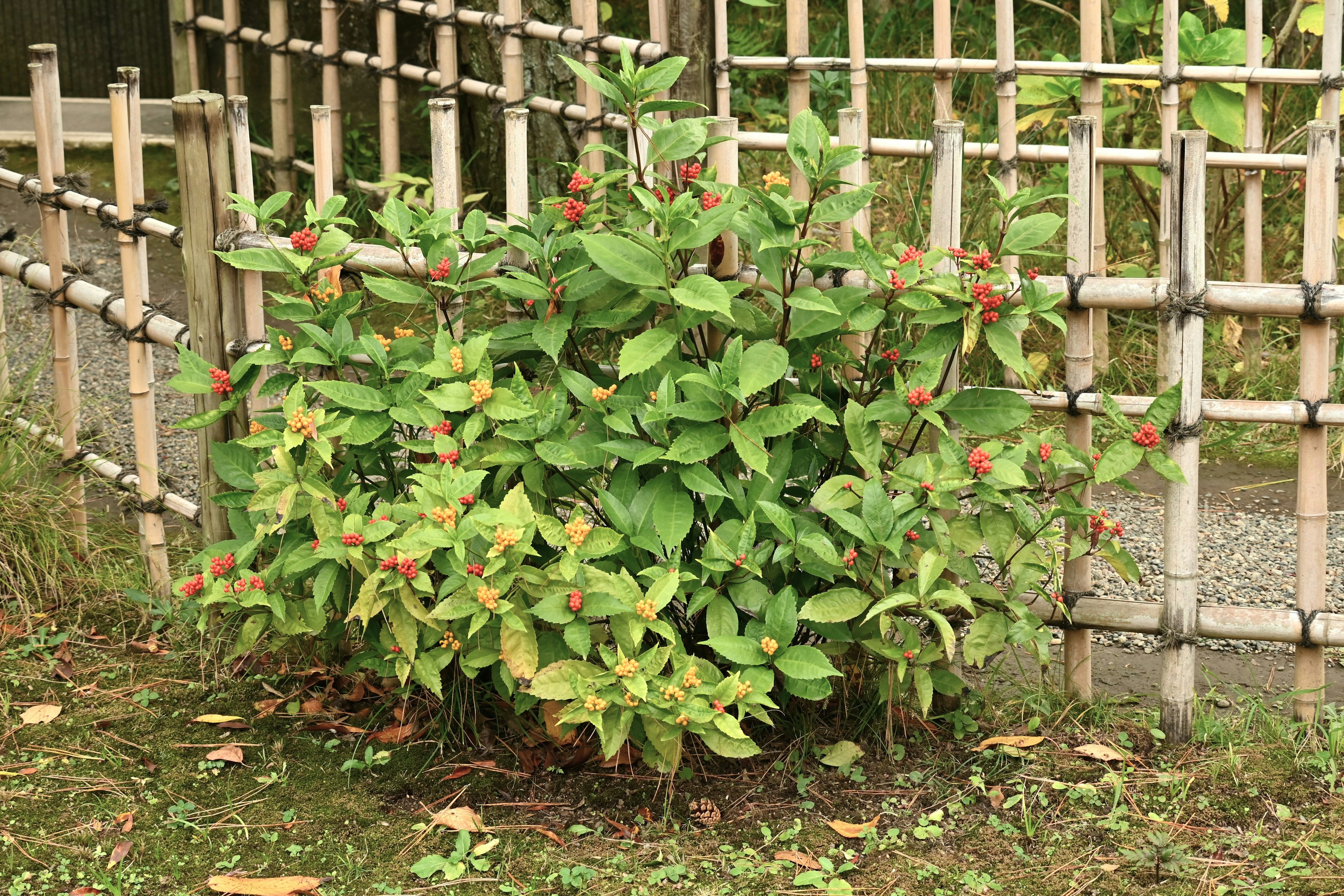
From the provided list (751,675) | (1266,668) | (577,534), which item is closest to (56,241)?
(577,534)

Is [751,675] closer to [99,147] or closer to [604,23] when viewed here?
[604,23]

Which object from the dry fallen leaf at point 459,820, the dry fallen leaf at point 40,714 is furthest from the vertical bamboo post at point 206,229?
the dry fallen leaf at point 459,820

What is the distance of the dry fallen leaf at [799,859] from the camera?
2.32 meters

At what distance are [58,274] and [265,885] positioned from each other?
66.5 inches

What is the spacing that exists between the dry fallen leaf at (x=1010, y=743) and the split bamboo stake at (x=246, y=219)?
1.52 m

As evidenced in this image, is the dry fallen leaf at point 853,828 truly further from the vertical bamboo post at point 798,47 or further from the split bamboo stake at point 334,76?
the split bamboo stake at point 334,76

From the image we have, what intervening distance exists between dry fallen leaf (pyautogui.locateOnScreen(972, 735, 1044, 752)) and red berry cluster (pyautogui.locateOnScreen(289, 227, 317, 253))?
59.7 inches

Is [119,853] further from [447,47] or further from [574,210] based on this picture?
[447,47]

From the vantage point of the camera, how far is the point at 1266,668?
3.23 meters

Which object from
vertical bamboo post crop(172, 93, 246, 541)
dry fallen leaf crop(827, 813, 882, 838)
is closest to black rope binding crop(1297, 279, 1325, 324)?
dry fallen leaf crop(827, 813, 882, 838)

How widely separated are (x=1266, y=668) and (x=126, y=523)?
2.70 meters

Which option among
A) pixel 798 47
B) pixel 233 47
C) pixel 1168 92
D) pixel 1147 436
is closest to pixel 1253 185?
pixel 1168 92

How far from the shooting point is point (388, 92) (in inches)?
223

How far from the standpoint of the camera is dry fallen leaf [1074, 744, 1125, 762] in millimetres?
2598
